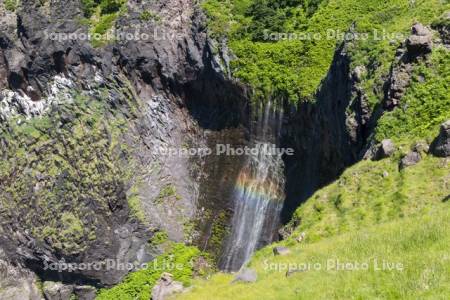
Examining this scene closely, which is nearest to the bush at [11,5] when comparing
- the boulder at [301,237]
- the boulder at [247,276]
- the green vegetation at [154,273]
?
the green vegetation at [154,273]

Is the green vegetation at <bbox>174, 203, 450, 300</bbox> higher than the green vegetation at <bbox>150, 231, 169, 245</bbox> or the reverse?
higher

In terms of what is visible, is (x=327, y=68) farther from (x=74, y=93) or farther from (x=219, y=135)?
(x=74, y=93)

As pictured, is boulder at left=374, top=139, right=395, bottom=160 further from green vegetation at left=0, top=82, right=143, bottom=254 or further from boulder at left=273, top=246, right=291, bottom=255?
green vegetation at left=0, top=82, right=143, bottom=254

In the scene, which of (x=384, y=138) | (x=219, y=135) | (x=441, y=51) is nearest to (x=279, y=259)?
(x=384, y=138)

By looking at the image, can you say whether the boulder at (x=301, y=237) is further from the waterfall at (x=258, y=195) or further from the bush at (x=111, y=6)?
the bush at (x=111, y=6)

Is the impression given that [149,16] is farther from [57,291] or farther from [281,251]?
[281,251]

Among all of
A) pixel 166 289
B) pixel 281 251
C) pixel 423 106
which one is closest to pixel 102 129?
pixel 166 289

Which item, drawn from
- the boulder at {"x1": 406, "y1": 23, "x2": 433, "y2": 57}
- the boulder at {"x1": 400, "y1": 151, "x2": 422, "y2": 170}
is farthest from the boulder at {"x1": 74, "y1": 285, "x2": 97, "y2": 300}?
the boulder at {"x1": 406, "y1": 23, "x2": 433, "y2": 57}
